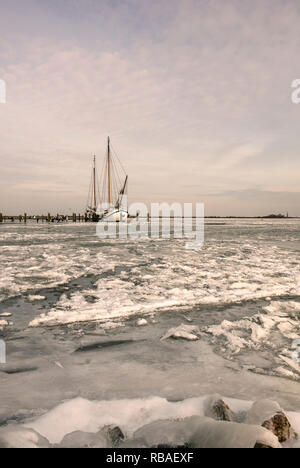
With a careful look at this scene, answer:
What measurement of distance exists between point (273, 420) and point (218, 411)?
12.0 inches

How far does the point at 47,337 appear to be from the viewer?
113 inches

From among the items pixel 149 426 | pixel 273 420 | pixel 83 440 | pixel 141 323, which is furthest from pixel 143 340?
pixel 273 420

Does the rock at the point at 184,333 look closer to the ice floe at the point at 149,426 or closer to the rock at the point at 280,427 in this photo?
the ice floe at the point at 149,426

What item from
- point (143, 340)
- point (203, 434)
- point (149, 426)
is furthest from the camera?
point (143, 340)

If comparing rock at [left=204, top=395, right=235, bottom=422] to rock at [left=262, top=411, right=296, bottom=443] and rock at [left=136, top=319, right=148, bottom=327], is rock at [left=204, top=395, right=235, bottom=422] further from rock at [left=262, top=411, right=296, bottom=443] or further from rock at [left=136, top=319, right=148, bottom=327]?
rock at [left=136, top=319, right=148, bottom=327]

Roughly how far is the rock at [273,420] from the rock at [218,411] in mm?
117

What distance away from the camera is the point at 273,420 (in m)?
1.43

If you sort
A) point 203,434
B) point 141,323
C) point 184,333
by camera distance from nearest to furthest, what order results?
1. point 203,434
2. point 184,333
3. point 141,323

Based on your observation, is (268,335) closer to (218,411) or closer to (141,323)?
(141,323)

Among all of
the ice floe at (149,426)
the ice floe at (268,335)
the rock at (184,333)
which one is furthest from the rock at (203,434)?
the rock at (184,333)

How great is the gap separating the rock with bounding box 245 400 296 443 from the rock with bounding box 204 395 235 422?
12 cm

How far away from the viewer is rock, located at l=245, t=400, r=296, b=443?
1.41 metres

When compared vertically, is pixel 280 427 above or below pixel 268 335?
above
